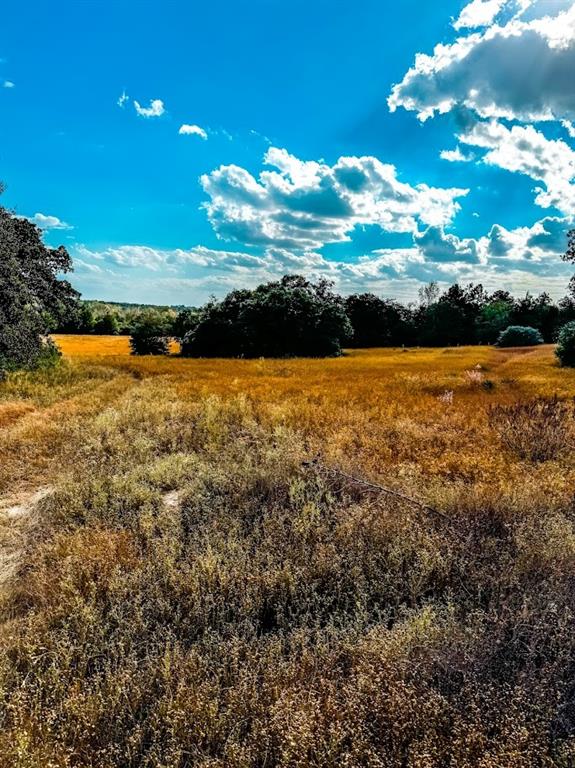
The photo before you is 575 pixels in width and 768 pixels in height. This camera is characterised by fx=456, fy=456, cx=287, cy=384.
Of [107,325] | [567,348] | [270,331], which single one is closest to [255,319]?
[270,331]

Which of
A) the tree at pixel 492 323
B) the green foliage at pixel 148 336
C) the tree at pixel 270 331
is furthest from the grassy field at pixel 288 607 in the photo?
the tree at pixel 492 323

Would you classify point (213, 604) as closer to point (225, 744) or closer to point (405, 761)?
point (225, 744)

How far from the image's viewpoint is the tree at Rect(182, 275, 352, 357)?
51656 millimetres

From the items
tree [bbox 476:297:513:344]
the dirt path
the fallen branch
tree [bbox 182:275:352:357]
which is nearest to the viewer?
the dirt path

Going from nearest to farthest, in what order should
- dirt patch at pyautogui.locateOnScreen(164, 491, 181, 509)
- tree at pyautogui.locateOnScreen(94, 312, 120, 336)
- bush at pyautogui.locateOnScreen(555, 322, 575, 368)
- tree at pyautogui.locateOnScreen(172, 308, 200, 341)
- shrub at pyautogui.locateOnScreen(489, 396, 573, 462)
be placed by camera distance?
dirt patch at pyautogui.locateOnScreen(164, 491, 181, 509) < shrub at pyautogui.locateOnScreen(489, 396, 573, 462) < bush at pyautogui.locateOnScreen(555, 322, 575, 368) < tree at pyautogui.locateOnScreen(172, 308, 200, 341) < tree at pyautogui.locateOnScreen(94, 312, 120, 336)

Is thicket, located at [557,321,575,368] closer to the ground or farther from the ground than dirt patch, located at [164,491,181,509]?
farther from the ground

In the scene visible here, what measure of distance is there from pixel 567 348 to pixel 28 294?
35775 millimetres

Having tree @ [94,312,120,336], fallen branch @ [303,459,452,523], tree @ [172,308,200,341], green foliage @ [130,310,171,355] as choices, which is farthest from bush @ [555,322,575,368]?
tree @ [94,312,120,336]

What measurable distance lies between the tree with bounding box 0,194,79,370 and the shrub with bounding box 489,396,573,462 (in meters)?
19.4

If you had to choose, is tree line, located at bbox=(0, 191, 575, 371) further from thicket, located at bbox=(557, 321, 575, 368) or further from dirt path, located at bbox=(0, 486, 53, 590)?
dirt path, located at bbox=(0, 486, 53, 590)

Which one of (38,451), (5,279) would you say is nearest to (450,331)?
(5,279)

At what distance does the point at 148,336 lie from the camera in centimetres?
5666

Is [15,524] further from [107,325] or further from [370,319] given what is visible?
[107,325]

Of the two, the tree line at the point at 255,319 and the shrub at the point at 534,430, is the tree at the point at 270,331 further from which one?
the shrub at the point at 534,430
